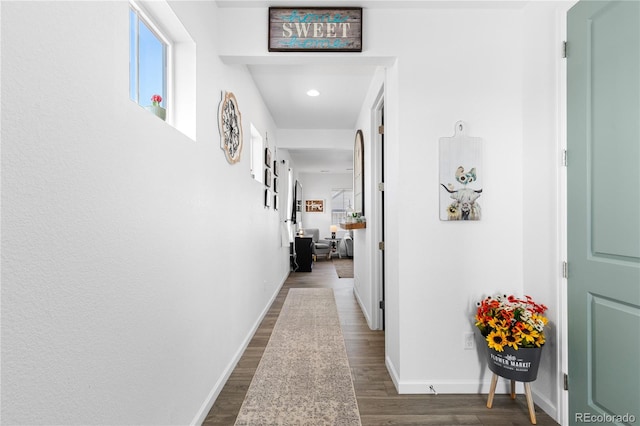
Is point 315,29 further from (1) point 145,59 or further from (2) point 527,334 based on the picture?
(2) point 527,334

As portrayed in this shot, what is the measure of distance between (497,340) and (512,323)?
0.42 ft

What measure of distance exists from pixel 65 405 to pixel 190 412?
38.1 inches

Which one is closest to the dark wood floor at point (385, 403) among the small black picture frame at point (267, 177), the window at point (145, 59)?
the window at point (145, 59)

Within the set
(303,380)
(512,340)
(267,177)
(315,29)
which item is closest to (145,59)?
(315,29)

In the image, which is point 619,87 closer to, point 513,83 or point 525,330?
point 513,83

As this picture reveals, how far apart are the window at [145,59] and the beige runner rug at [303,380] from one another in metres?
1.78

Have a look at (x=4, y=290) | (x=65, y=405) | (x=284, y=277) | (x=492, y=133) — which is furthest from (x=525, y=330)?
(x=284, y=277)

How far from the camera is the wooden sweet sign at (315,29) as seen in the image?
6.97 feet

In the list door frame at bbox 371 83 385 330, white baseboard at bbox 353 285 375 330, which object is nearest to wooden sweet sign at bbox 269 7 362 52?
door frame at bbox 371 83 385 330

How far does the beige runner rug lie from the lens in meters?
1.88

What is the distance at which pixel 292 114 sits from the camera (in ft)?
15.1

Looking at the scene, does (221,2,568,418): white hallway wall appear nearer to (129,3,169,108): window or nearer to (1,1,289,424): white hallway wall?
(129,3,169,108): window

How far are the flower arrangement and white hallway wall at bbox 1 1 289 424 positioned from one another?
5.42 feet

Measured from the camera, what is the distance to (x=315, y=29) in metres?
2.14
